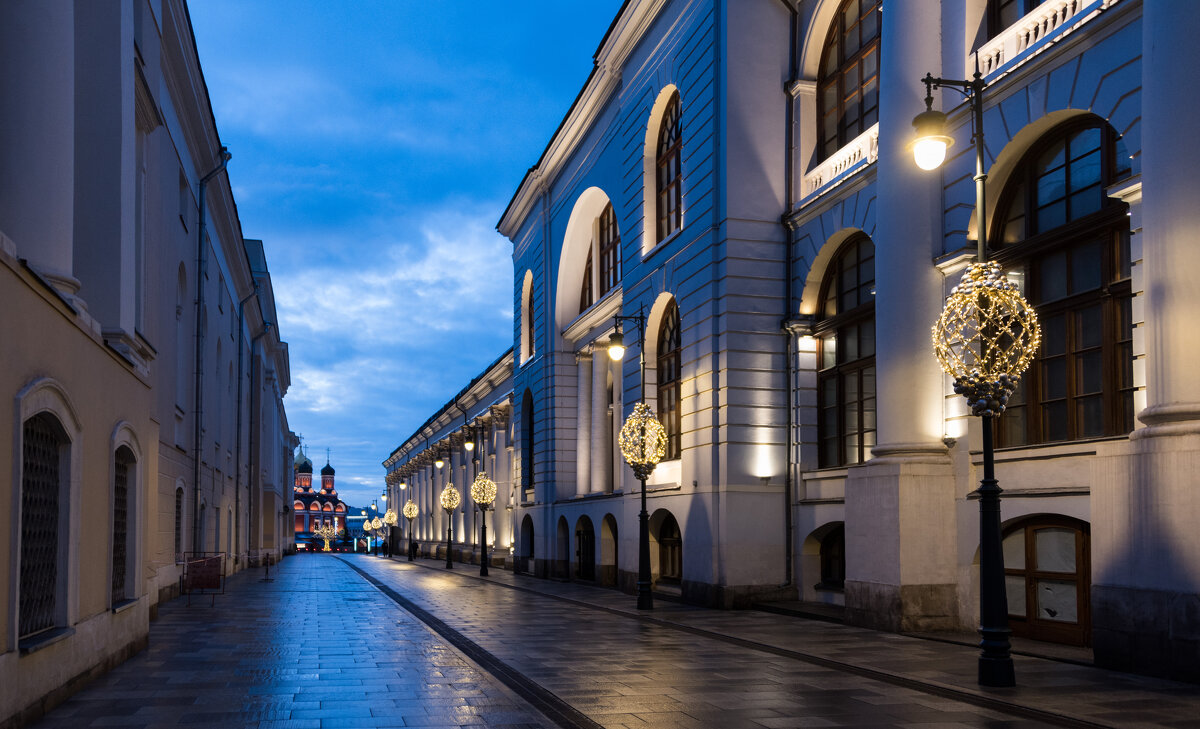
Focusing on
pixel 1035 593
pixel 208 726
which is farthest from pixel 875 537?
pixel 208 726

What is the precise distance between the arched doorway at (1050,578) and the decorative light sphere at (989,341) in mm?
3884

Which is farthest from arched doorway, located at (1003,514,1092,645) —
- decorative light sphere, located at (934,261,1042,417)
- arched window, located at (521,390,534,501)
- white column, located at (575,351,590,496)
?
arched window, located at (521,390,534,501)

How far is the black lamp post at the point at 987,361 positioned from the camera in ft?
37.8

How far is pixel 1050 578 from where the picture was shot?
15414mm

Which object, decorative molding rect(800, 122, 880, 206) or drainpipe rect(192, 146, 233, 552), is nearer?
decorative molding rect(800, 122, 880, 206)

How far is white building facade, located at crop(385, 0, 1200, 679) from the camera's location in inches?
491

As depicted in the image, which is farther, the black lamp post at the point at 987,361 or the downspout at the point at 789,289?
the downspout at the point at 789,289

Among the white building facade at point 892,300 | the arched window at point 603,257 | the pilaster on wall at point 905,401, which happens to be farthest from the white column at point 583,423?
the pilaster on wall at point 905,401

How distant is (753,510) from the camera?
2381 cm

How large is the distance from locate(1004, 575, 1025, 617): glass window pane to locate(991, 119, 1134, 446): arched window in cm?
202

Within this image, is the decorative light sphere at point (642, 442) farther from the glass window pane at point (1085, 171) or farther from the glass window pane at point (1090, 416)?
the glass window pane at point (1085, 171)

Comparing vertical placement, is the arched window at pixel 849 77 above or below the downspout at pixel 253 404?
above

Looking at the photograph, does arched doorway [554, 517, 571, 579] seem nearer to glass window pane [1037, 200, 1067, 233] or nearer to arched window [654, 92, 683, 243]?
arched window [654, 92, 683, 243]

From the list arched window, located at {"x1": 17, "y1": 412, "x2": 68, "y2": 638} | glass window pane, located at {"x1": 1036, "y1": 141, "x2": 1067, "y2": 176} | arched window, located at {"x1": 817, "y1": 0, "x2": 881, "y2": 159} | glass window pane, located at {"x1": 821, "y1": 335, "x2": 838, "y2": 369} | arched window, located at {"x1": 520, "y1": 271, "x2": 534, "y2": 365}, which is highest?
arched window, located at {"x1": 817, "y1": 0, "x2": 881, "y2": 159}
